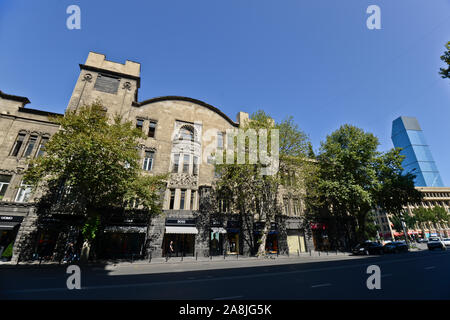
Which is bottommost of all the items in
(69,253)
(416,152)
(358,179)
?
(69,253)

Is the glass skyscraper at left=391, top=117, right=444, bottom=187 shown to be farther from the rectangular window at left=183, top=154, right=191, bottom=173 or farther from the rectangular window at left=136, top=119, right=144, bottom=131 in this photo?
the rectangular window at left=136, top=119, right=144, bottom=131

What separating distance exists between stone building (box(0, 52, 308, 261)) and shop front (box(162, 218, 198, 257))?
0.11 meters

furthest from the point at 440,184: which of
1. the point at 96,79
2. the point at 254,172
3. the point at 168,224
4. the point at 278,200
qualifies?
the point at 96,79

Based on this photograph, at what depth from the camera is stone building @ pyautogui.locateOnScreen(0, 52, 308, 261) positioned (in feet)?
59.4

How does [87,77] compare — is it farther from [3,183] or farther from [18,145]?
[3,183]

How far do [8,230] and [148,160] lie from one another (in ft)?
45.5

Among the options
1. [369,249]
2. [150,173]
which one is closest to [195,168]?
[150,173]

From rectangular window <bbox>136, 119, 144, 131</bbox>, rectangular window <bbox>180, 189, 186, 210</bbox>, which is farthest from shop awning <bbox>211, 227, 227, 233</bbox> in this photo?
rectangular window <bbox>136, 119, 144, 131</bbox>

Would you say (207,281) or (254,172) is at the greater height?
(254,172)

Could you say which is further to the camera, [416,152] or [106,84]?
[416,152]

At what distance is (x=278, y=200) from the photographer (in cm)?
2809

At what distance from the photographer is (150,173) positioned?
74.7ft
